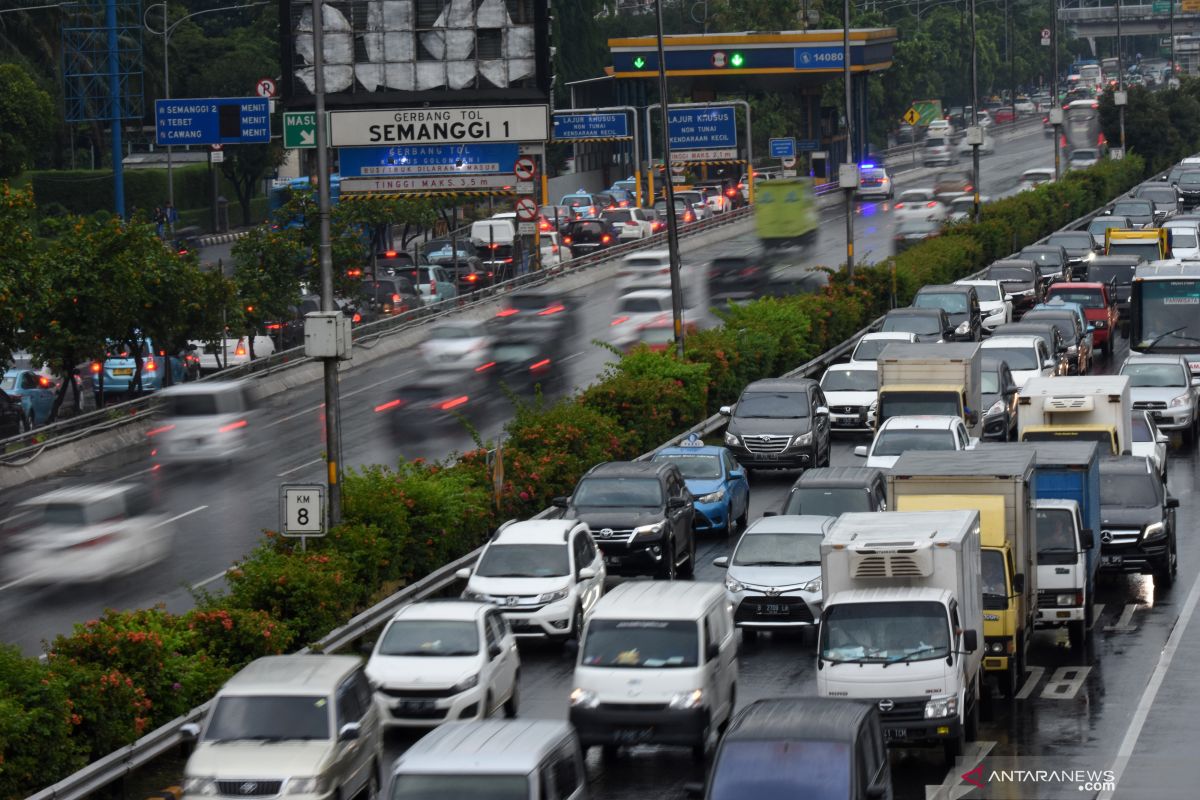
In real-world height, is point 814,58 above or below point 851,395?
above

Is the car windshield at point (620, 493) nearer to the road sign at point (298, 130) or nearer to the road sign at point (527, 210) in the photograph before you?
the road sign at point (298, 130)

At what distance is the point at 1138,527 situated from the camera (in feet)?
93.7

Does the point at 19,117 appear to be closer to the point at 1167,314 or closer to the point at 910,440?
the point at 1167,314

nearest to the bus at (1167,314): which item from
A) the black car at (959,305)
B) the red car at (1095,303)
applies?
the black car at (959,305)

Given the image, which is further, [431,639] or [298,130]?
[298,130]

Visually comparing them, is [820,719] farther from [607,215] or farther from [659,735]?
[607,215]

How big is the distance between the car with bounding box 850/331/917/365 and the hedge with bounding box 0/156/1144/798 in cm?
264

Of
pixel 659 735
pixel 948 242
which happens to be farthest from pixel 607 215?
pixel 659 735

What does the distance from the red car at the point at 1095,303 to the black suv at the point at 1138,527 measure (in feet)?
75.7

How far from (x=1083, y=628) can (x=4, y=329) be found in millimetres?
24883

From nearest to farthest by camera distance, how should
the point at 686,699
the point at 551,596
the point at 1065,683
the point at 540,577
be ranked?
the point at 686,699 → the point at 1065,683 → the point at 551,596 → the point at 540,577

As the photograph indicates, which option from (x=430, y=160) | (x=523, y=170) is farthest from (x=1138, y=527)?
(x=523, y=170)

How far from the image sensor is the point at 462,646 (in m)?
21.3

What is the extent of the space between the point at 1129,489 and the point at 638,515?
24.7 feet
